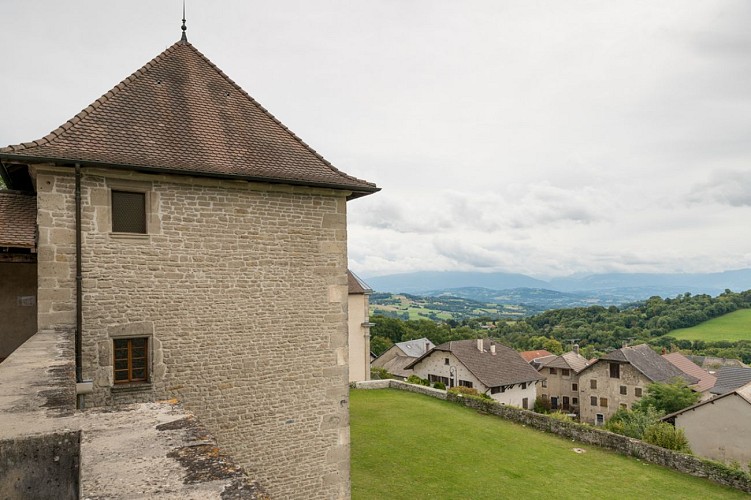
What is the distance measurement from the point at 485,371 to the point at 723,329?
80.7 m

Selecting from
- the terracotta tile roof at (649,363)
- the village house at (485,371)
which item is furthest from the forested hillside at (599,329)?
the terracotta tile roof at (649,363)

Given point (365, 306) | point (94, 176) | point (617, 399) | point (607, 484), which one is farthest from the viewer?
→ point (617, 399)

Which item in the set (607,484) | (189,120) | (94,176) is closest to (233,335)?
(94,176)

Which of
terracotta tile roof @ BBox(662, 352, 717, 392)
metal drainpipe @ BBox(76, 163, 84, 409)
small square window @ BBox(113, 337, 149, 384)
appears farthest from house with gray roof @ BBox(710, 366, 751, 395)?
metal drainpipe @ BBox(76, 163, 84, 409)

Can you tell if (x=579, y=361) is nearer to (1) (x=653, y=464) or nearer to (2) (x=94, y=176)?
(1) (x=653, y=464)

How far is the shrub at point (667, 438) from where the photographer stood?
16.9 meters

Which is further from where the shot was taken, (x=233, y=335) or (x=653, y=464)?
(x=653, y=464)

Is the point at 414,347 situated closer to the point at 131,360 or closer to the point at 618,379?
the point at 618,379

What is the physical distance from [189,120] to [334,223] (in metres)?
3.50

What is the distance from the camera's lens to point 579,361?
54.2m

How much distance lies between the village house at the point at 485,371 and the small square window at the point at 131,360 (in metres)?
32.3

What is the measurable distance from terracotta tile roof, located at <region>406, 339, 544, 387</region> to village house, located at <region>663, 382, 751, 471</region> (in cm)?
1369

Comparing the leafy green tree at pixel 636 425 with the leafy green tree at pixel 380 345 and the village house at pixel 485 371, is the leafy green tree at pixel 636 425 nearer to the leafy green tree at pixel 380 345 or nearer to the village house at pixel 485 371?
the village house at pixel 485 371

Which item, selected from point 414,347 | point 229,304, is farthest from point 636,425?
point 414,347
